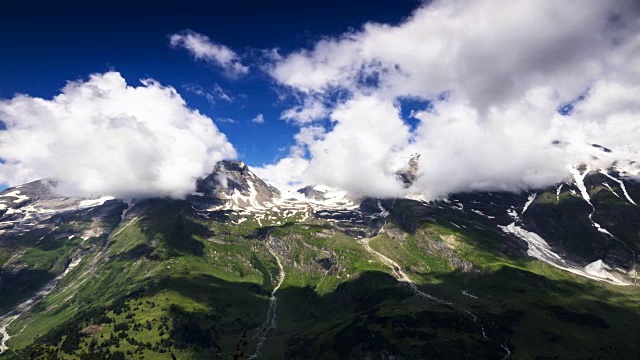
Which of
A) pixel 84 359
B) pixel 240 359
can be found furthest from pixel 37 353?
pixel 84 359

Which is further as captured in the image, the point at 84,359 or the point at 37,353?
→ the point at 84,359

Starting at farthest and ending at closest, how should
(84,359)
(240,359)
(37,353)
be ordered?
(84,359), (37,353), (240,359)

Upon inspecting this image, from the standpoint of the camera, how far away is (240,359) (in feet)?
123

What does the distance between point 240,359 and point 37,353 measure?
47.5 metres

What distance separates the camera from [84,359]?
11862 centimetres

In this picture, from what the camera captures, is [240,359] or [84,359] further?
[84,359]

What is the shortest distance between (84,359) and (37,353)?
63961mm

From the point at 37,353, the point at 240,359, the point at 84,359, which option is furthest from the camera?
the point at 84,359

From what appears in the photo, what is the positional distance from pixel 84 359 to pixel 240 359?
107623mm

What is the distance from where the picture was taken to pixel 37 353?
212 feet

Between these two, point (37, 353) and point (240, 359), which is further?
point (37, 353)

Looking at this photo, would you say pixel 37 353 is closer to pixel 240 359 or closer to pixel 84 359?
pixel 240 359
